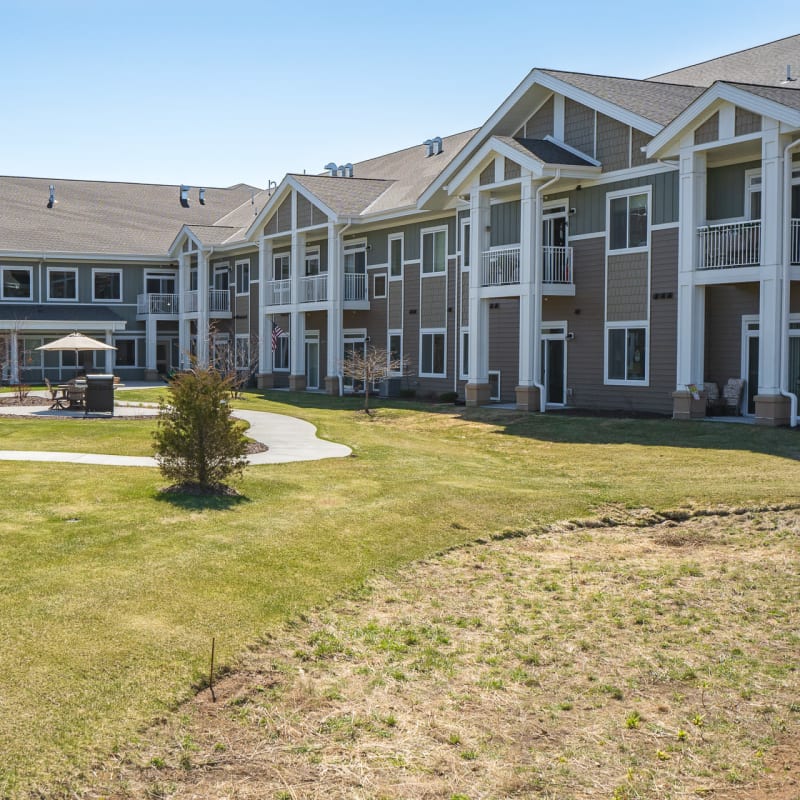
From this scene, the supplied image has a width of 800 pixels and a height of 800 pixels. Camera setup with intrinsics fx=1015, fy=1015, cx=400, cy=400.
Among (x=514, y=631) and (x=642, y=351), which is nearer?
(x=514, y=631)

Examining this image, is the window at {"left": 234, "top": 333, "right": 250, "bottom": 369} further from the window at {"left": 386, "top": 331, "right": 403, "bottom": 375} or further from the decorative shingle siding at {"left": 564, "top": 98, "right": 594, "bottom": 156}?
the decorative shingle siding at {"left": 564, "top": 98, "right": 594, "bottom": 156}

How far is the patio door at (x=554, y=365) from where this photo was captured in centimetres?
2802

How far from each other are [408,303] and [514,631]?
86.7 ft

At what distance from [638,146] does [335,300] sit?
47.3ft

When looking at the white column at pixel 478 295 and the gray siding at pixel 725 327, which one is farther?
the white column at pixel 478 295

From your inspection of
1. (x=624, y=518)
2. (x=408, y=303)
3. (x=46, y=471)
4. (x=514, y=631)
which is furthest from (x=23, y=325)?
(x=514, y=631)

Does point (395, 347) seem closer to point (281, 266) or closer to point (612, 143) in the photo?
point (281, 266)

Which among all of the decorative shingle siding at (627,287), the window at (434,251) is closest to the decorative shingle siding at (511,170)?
the decorative shingle siding at (627,287)

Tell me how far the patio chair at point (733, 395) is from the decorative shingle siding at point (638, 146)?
583cm

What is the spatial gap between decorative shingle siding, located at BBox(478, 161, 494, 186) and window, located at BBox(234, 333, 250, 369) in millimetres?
14559

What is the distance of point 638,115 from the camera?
81.5ft

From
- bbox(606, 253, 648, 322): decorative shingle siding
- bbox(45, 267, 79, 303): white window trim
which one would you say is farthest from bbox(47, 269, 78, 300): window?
bbox(606, 253, 648, 322): decorative shingle siding

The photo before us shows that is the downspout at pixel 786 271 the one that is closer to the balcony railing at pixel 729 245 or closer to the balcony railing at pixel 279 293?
the balcony railing at pixel 729 245

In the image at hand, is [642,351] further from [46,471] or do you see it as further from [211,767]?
[211,767]
